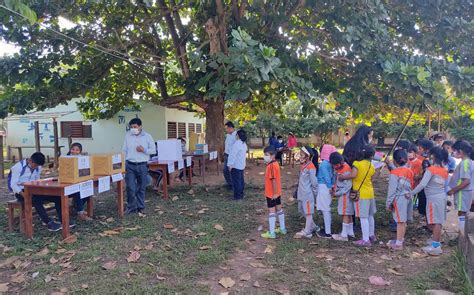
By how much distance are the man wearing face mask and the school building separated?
10.4 metres

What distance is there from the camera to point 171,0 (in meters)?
10.2

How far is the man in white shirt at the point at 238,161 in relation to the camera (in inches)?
313

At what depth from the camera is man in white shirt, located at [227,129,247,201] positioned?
26.1ft

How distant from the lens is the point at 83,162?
5.57 m

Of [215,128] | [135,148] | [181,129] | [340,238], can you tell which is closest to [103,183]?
[135,148]

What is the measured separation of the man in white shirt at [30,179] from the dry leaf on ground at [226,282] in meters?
Answer: 3.22

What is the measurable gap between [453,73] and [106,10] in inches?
349

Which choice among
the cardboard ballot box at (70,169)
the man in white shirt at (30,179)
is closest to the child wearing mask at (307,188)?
the cardboard ballot box at (70,169)

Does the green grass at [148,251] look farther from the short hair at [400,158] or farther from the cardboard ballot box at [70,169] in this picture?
the short hair at [400,158]

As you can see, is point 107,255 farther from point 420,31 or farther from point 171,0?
point 420,31

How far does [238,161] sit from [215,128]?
511 centimetres

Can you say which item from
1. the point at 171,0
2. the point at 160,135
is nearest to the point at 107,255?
the point at 171,0

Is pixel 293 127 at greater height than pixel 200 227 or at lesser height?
greater

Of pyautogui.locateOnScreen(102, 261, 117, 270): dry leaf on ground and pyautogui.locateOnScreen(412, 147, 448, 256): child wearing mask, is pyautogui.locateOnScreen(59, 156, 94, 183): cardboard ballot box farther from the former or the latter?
pyautogui.locateOnScreen(412, 147, 448, 256): child wearing mask
